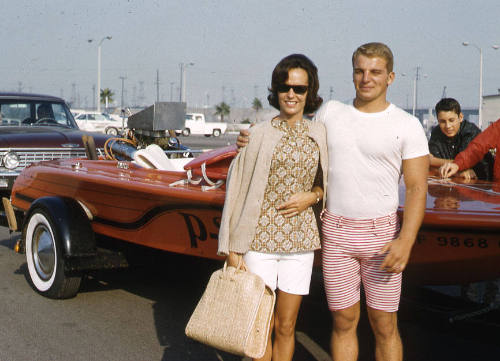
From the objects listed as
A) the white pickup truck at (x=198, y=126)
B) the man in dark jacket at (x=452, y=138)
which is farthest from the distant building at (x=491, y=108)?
the man in dark jacket at (x=452, y=138)

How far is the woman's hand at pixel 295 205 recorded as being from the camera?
281 centimetres

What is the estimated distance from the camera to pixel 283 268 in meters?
2.90

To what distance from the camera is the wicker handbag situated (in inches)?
109

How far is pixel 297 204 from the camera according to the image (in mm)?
2811

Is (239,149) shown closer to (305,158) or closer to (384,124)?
(305,158)

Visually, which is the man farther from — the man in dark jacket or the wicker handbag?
the man in dark jacket

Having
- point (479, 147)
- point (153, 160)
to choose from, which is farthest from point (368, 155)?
point (153, 160)

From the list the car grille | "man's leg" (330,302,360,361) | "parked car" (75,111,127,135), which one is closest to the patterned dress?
"man's leg" (330,302,360,361)

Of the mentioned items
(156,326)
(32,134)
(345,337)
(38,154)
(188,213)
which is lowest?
(156,326)

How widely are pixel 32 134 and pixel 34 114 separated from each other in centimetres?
120

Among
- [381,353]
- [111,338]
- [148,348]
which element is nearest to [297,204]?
[381,353]

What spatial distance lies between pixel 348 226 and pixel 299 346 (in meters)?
1.48

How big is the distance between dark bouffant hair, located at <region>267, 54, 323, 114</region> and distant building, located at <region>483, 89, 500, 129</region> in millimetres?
41637

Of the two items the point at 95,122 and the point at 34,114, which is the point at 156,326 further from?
the point at 95,122
